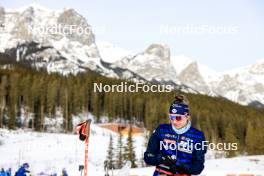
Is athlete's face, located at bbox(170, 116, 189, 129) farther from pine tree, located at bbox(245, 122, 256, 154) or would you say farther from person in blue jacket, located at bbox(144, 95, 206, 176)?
pine tree, located at bbox(245, 122, 256, 154)

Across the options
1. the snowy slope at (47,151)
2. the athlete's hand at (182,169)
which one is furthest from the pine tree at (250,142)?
the athlete's hand at (182,169)

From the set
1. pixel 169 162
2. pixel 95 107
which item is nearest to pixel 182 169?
pixel 169 162

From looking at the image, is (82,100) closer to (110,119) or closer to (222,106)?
(110,119)

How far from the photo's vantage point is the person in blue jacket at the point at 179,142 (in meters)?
4.45

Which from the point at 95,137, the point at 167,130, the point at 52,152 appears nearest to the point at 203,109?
the point at 95,137

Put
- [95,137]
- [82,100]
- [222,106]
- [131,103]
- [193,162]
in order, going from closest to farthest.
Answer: [193,162]
[95,137]
[82,100]
[131,103]
[222,106]

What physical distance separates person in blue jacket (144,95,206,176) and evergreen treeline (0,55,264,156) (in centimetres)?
8665

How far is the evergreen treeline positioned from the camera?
318ft

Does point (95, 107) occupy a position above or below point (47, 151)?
above

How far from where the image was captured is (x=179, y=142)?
455cm

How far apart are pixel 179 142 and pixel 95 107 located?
358 ft

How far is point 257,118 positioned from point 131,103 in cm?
3472

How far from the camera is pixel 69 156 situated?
61.5 meters

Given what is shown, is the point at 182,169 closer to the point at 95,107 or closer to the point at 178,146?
the point at 178,146
